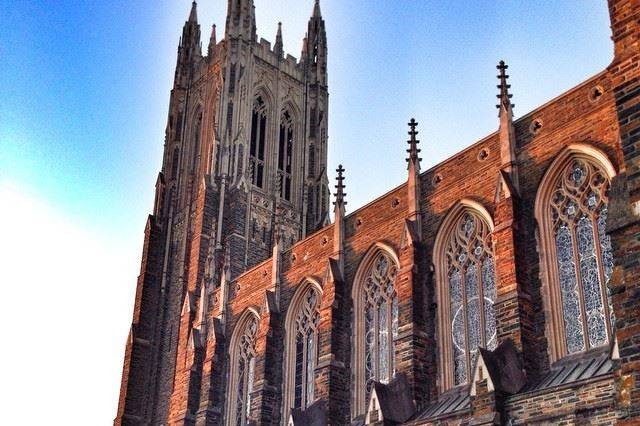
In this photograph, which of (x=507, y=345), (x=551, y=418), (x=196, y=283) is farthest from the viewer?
(x=196, y=283)

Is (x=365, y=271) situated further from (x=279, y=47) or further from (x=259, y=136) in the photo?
(x=279, y=47)

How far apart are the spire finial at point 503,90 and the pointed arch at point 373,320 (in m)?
5.51

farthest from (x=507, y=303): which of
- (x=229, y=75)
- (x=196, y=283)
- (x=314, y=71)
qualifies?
(x=314, y=71)

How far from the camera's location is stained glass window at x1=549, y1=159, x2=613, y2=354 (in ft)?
61.9

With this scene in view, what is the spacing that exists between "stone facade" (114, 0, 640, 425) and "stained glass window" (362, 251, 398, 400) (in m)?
0.09

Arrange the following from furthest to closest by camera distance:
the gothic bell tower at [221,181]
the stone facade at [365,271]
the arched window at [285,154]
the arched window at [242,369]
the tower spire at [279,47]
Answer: the tower spire at [279,47], the arched window at [285,154], the gothic bell tower at [221,181], the arched window at [242,369], the stone facade at [365,271]

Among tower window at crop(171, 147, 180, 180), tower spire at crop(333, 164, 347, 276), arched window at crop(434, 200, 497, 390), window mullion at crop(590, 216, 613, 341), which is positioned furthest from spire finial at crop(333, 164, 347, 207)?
tower window at crop(171, 147, 180, 180)

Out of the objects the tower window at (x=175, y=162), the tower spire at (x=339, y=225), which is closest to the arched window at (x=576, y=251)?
the tower spire at (x=339, y=225)

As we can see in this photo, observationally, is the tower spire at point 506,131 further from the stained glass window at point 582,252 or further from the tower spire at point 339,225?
the tower spire at point 339,225

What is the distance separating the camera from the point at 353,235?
26859 mm

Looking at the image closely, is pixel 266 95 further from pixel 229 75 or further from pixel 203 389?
pixel 203 389

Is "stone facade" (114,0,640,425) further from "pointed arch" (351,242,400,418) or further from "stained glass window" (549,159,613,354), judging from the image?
"stained glass window" (549,159,613,354)

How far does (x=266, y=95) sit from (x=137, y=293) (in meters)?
12.3

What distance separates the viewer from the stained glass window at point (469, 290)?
21484 mm
